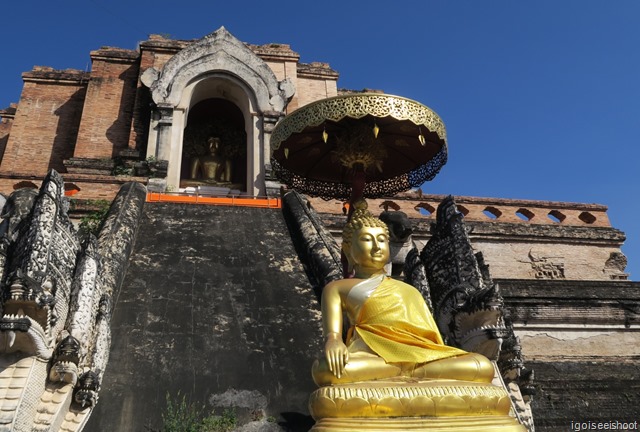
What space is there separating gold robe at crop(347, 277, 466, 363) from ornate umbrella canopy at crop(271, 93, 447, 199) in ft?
6.48

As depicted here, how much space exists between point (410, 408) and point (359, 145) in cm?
344

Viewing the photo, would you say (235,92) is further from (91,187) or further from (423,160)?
(423,160)

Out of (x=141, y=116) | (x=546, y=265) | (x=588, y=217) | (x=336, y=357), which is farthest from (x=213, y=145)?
(x=336, y=357)

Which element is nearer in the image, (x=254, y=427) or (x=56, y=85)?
(x=254, y=427)

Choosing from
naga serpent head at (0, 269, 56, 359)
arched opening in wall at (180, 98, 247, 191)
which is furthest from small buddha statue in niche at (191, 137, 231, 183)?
naga serpent head at (0, 269, 56, 359)

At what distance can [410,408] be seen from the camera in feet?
11.1

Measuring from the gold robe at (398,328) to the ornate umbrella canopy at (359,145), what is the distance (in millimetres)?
1976

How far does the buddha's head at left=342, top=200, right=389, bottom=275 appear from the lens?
14.7 feet

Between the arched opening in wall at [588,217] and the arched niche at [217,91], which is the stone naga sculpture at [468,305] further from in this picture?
the arched opening in wall at [588,217]

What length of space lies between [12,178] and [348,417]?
29.2 ft

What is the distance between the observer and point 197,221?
826 centimetres

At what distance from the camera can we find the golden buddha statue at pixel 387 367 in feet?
11.1

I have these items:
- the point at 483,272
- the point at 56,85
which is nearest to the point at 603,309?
the point at 483,272

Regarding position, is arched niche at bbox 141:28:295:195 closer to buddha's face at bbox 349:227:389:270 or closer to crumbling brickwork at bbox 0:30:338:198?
crumbling brickwork at bbox 0:30:338:198
